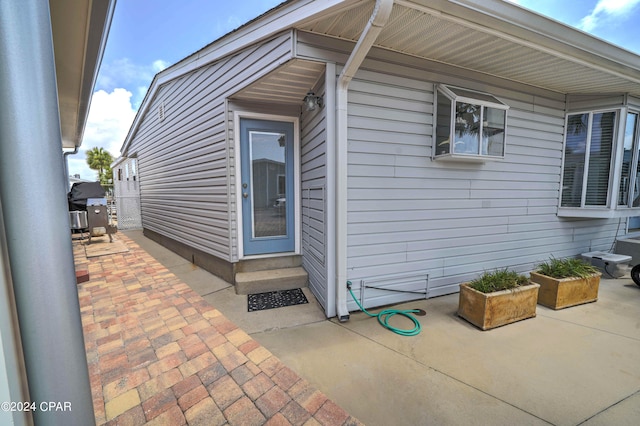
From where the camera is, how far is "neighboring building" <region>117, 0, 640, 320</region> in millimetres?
2490

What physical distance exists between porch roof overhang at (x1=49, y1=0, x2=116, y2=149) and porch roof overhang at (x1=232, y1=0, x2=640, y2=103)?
1.35 meters

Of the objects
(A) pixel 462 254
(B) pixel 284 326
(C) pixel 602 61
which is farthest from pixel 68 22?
(C) pixel 602 61

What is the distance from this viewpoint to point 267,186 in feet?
11.8

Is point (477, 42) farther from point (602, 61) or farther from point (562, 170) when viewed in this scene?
point (562, 170)

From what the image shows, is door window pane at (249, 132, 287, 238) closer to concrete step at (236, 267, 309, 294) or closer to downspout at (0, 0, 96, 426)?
concrete step at (236, 267, 309, 294)

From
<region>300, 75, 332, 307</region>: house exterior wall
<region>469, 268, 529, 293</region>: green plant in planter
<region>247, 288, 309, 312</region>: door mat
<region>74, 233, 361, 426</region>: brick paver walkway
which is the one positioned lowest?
<region>247, 288, 309, 312</region>: door mat

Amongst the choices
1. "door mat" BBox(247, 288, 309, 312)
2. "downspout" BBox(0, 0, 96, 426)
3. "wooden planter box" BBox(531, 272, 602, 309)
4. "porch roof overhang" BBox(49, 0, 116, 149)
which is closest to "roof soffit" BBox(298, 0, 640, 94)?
"porch roof overhang" BBox(49, 0, 116, 149)

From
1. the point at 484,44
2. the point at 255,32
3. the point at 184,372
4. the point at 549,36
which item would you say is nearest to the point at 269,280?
the point at 184,372

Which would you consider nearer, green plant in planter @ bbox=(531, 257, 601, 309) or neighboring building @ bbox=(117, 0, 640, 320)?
neighboring building @ bbox=(117, 0, 640, 320)

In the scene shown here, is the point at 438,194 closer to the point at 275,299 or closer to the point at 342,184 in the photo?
the point at 342,184

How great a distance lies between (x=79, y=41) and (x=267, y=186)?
2.25 meters

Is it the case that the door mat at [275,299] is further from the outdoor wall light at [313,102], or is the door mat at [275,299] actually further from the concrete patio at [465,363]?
the outdoor wall light at [313,102]

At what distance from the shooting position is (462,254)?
11.1 feet

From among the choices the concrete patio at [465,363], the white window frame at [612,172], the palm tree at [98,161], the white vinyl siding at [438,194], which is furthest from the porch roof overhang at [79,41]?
the palm tree at [98,161]
